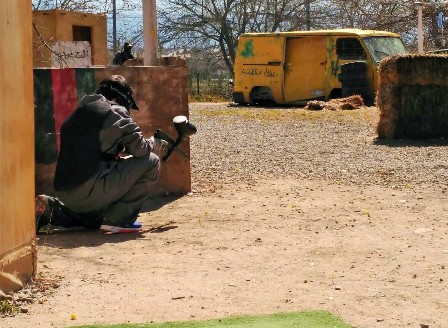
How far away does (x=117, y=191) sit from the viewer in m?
7.64

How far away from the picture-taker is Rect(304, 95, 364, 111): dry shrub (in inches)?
794

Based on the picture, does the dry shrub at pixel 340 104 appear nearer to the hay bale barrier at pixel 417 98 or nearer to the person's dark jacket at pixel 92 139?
the hay bale barrier at pixel 417 98

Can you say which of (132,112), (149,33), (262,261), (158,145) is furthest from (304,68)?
(262,261)

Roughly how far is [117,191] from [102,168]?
0.22m

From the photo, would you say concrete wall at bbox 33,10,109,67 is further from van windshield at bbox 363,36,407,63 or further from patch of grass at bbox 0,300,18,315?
patch of grass at bbox 0,300,18,315

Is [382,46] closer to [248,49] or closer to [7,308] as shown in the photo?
[248,49]

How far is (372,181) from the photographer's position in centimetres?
1015

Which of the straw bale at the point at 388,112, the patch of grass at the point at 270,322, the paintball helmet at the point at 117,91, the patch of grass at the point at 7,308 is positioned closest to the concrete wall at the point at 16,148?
the patch of grass at the point at 7,308

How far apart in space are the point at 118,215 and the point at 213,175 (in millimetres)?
3279

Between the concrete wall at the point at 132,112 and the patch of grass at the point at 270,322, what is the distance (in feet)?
12.8

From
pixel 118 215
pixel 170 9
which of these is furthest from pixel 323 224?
pixel 170 9

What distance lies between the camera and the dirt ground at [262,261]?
528 cm

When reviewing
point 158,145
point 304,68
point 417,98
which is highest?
point 304,68

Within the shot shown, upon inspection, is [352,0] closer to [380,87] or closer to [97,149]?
[380,87]
